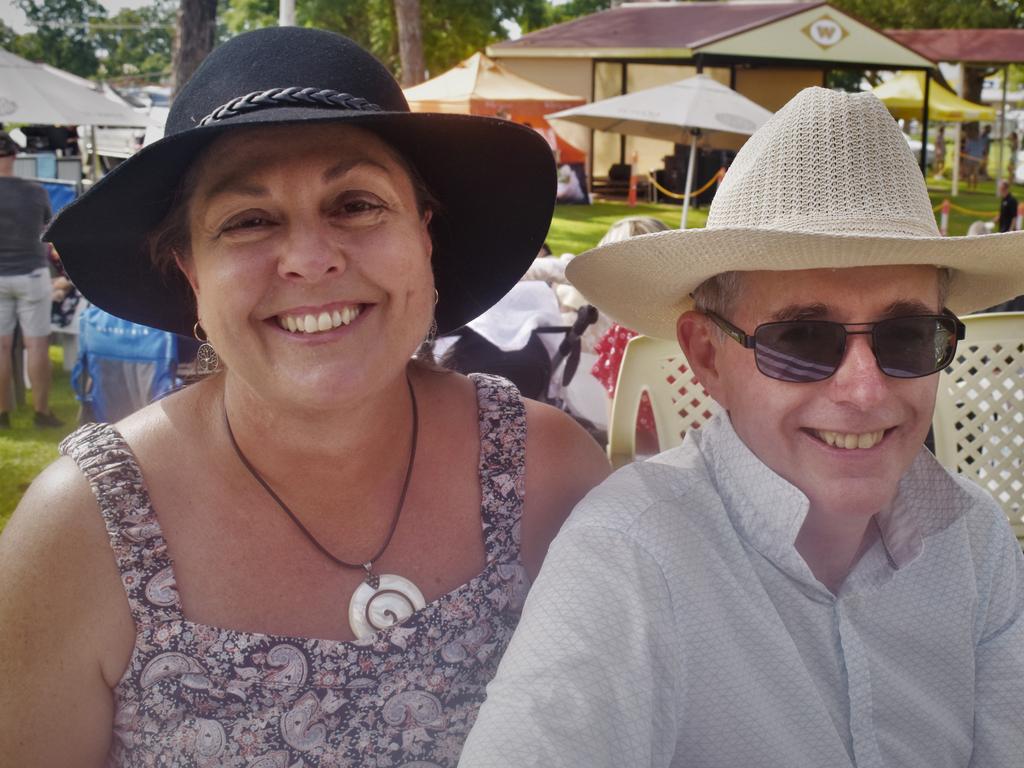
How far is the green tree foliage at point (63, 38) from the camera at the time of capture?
64750 mm

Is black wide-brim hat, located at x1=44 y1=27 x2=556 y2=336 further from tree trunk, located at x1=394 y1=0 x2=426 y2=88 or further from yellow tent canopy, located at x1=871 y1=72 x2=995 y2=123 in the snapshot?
yellow tent canopy, located at x1=871 y1=72 x2=995 y2=123

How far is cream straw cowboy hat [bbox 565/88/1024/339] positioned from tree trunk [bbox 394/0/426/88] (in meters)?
19.5

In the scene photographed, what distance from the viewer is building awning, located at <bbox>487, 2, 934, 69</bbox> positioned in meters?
20.5

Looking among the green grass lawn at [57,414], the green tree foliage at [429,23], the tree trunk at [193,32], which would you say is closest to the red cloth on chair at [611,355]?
the green grass lawn at [57,414]

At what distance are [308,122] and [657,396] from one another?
1.79 m

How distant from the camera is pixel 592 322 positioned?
5340 mm

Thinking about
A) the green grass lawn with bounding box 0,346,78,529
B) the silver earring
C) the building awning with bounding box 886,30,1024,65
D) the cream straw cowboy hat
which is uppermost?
the building awning with bounding box 886,30,1024,65

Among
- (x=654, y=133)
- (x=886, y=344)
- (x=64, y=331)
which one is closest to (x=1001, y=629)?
(x=886, y=344)

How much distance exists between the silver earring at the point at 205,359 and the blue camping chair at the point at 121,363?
11.6 ft

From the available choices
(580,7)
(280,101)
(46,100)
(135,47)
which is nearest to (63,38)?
(135,47)

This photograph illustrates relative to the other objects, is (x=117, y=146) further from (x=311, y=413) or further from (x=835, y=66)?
(x=311, y=413)

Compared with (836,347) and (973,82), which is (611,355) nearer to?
(836,347)

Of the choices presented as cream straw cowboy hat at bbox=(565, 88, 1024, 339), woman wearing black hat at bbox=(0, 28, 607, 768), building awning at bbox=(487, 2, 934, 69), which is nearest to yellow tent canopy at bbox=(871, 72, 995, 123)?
building awning at bbox=(487, 2, 934, 69)

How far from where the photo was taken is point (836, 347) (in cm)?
173
